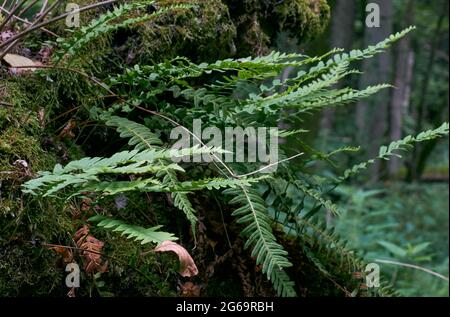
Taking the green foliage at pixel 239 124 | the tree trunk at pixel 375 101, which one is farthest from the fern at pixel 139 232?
the tree trunk at pixel 375 101

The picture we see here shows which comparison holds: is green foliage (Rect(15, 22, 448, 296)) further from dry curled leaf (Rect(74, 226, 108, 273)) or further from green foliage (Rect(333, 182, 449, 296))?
green foliage (Rect(333, 182, 449, 296))

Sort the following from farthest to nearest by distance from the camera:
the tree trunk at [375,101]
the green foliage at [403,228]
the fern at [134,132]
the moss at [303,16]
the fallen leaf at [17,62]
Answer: the tree trunk at [375,101] → the green foliage at [403,228] → the moss at [303,16] → the fallen leaf at [17,62] → the fern at [134,132]

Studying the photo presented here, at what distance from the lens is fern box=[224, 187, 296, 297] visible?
1.61m

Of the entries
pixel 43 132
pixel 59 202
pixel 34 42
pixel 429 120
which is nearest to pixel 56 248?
pixel 59 202

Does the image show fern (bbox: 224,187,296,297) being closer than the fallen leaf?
Yes

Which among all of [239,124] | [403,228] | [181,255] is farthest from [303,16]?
[403,228]

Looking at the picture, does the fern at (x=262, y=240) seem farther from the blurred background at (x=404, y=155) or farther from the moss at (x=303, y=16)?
the blurred background at (x=404, y=155)

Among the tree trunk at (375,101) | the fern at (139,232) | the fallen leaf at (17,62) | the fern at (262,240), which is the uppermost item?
the fallen leaf at (17,62)

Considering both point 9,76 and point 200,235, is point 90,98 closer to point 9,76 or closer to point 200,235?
point 9,76

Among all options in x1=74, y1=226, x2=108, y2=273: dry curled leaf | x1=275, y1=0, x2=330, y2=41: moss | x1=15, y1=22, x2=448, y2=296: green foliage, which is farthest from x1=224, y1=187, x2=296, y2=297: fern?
x1=275, y1=0, x2=330, y2=41: moss

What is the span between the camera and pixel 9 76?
5.93 ft

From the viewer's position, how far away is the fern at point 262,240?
161cm

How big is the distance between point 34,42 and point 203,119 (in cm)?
68

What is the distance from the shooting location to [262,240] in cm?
164
